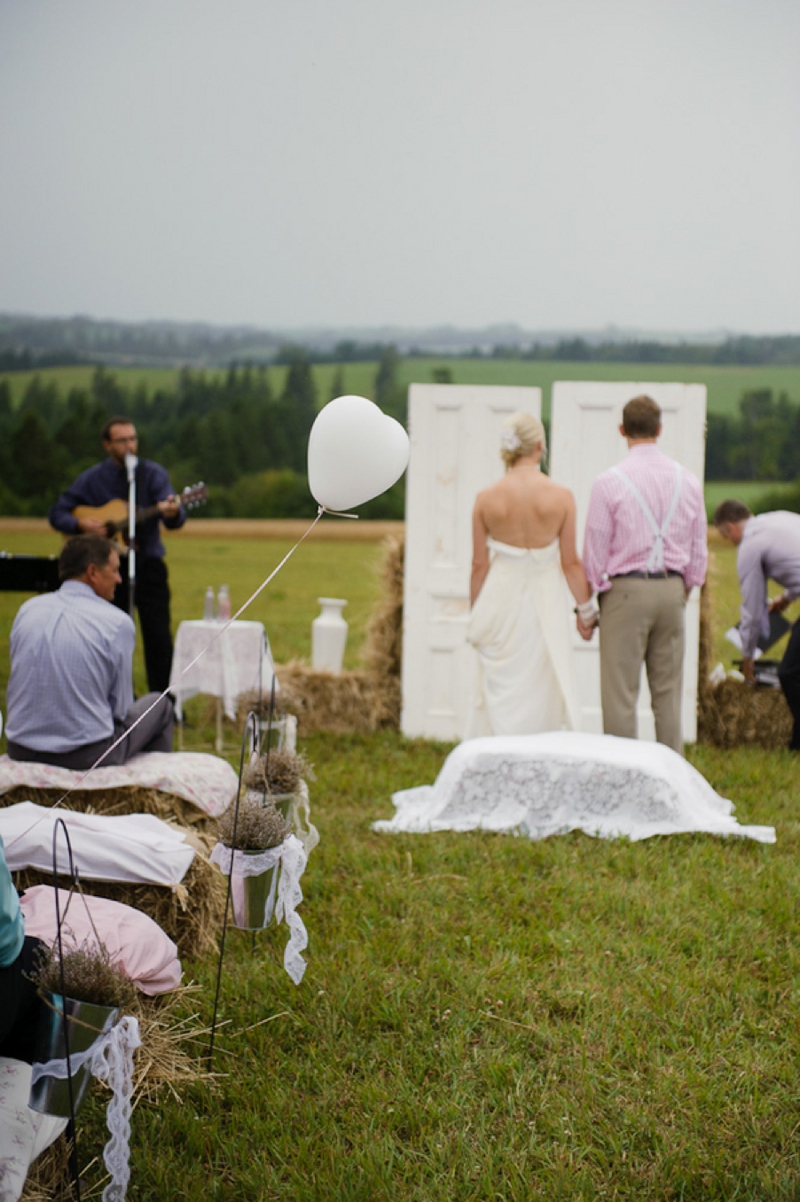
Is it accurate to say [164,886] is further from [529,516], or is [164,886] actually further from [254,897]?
[529,516]

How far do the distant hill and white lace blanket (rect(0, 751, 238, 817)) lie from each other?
18.5 m

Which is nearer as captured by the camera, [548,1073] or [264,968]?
[548,1073]

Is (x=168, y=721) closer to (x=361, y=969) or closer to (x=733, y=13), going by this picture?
(x=361, y=969)

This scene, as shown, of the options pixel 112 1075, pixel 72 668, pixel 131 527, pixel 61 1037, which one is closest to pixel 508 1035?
pixel 112 1075

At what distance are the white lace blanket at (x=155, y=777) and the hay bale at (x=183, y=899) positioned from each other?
17.6 inches

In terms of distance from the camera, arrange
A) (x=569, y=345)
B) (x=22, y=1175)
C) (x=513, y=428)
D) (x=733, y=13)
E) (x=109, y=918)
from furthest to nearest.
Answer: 1. (x=569, y=345)
2. (x=733, y=13)
3. (x=513, y=428)
4. (x=109, y=918)
5. (x=22, y=1175)

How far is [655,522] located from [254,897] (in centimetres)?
314

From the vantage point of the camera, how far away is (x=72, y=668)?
3996 mm

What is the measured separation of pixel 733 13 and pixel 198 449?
44.1ft

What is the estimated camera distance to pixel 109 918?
294 centimetres

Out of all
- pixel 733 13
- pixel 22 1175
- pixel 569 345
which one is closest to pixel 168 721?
pixel 22 1175

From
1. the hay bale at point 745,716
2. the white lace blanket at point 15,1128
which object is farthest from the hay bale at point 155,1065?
the hay bale at point 745,716

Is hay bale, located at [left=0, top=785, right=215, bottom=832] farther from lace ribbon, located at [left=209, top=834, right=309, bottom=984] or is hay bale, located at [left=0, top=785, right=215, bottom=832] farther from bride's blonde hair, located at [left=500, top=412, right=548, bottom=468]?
bride's blonde hair, located at [left=500, top=412, right=548, bottom=468]

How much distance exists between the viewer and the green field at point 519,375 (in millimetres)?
21828
